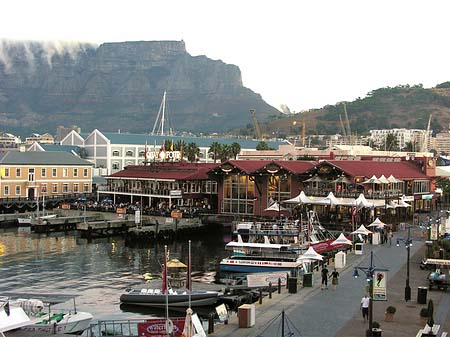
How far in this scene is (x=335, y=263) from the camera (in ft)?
170

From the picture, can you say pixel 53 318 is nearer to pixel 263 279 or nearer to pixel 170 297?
pixel 170 297

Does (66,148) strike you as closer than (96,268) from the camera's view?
No

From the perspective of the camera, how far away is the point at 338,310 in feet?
122

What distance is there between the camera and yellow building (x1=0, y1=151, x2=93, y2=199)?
4382 inches

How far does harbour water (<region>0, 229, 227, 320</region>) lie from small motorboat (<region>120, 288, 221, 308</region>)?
0.68 meters

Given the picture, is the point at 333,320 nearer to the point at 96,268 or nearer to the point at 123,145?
the point at 96,268

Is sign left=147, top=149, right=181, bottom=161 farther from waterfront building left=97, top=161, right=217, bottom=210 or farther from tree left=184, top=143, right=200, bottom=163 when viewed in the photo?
tree left=184, top=143, right=200, bottom=163

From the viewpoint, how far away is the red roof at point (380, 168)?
89312mm

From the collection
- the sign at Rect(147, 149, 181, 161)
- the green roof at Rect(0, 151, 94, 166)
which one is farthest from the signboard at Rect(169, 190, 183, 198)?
the green roof at Rect(0, 151, 94, 166)

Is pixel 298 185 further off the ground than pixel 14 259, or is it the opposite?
pixel 298 185

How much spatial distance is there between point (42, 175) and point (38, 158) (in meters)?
3.31

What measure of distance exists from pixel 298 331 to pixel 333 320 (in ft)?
11.3

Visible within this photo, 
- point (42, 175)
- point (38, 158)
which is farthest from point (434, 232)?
point (38, 158)

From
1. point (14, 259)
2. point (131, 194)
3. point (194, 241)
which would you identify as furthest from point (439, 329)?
point (131, 194)
